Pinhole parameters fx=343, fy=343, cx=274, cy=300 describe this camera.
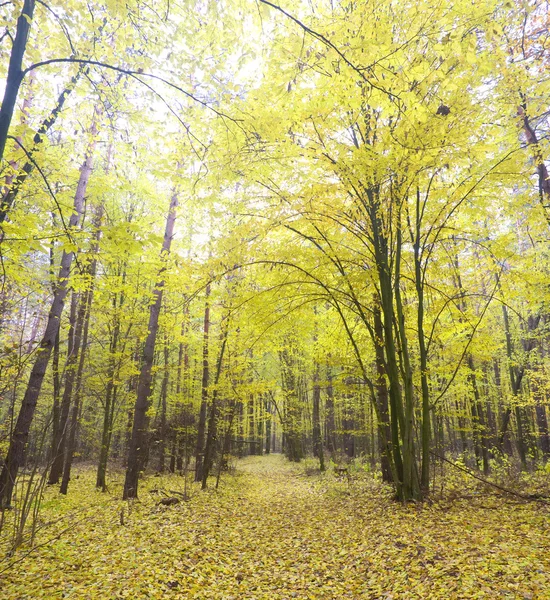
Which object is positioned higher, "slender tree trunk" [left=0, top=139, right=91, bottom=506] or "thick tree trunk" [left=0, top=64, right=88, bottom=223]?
"thick tree trunk" [left=0, top=64, right=88, bottom=223]

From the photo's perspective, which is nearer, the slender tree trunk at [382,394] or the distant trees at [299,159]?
the distant trees at [299,159]

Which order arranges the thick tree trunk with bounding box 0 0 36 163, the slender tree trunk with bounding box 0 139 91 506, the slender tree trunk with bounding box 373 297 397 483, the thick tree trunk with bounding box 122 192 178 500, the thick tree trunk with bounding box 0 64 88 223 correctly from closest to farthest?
the thick tree trunk with bounding box 0 0 36 163
the thick tree trunk with bounding box 0 64 88 223
the slender tree trunk with bounding box 0 139 91 506
the slender tree trunk with bounding box 373 297 397 483
the thick tree trunk with bounding box 122 192 178 500

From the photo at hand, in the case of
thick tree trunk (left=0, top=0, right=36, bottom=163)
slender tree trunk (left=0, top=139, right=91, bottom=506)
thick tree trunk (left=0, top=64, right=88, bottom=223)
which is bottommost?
slender tree trunk (left=0, top=139, right=91, bottom=506)

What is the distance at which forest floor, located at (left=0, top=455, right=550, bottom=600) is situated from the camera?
3646 mm

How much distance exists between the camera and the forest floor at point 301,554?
365 cm

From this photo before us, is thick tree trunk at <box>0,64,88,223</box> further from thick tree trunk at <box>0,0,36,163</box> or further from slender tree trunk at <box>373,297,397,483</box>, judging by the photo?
slender tree trunk at <box>373,297,397,483</box>

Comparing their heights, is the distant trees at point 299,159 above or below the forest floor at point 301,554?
above

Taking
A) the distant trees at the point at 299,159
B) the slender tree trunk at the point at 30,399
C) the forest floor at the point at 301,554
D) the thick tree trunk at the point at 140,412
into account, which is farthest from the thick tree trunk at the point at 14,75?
the thick tree trunk at the point at 140,412

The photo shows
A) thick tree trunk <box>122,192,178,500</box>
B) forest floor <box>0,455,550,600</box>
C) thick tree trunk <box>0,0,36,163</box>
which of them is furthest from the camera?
thick tree trunk <box>122,192,178,500</box>

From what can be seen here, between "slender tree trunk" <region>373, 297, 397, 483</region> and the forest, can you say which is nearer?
the forest

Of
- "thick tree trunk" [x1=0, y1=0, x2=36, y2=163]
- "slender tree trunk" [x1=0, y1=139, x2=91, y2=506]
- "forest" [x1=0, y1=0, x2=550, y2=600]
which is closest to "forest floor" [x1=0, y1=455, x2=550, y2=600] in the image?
"forest" [x1=0, y1=0, x2=550, y2=600]

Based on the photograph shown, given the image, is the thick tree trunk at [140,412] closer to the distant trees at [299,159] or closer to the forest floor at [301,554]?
the distant trees at [299,159]

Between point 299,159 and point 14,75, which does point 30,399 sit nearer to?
point 14,75

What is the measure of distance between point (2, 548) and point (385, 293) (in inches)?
283
